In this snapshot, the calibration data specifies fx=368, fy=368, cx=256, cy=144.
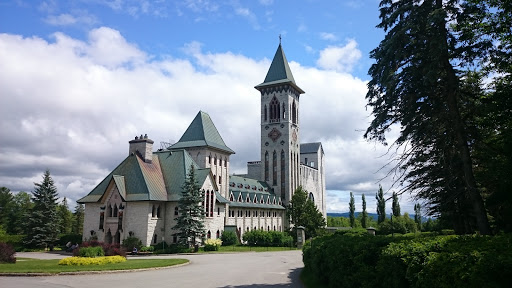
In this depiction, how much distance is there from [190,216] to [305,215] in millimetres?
25593

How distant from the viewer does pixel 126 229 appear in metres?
41.1

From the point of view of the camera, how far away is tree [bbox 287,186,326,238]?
195ft

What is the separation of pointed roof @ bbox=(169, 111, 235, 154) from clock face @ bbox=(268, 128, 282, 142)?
16.1 metres

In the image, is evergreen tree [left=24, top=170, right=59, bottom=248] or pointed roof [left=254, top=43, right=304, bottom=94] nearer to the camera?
evergreen tree [left=24, top=170, right=59, bottom=248]

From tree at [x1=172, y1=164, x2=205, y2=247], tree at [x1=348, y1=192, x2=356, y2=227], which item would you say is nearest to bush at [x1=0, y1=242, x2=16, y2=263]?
tree at [x1=172, y1=164, x2=205, y2=247]

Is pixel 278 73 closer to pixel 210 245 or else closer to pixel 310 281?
pixel 210 245

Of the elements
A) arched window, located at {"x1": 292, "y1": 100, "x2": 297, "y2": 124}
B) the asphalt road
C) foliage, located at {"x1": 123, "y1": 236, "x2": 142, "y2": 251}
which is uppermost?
arched window, located at {"x1": 292, "y1": 100, "x2": 297, "y2": 124}

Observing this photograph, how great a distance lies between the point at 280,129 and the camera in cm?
7688

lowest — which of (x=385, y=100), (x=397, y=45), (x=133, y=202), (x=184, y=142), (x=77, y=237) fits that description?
(x=77, y=237)

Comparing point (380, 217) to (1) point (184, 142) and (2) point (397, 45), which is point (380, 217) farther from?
(2) point (397, 45)

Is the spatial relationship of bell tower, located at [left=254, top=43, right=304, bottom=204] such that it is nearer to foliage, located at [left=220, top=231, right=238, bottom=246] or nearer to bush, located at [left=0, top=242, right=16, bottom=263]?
foliage, located at [left=220, top=231, right=238, bottom=246]

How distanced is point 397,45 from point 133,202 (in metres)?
35.1

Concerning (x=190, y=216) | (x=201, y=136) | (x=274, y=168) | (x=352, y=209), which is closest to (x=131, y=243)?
(x=190, y=216)

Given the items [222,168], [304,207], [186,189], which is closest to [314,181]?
[304,207]
